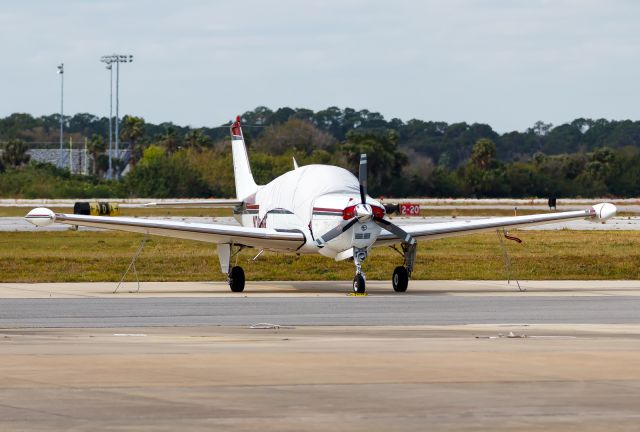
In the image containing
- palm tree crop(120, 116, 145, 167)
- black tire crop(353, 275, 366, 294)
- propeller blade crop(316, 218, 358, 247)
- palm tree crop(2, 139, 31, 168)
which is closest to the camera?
black tire crop(353, 275, 366, 294)

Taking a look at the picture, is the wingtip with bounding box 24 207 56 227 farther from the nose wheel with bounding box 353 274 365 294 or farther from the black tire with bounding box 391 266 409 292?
the black tire with bounding box 391 266 409 292

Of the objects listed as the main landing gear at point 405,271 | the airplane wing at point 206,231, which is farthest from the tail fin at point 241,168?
the main landing gear at point 405,271

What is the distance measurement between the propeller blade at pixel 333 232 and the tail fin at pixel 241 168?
6275 millimetres

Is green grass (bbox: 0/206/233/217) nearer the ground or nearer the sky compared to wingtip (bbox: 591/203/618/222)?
nearer the ground

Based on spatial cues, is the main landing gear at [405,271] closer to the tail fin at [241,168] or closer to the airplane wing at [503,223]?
the airplane wing at [503,223]

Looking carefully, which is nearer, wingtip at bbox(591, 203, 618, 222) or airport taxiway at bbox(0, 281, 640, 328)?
airport taxiway at bbox(0, 281, 640, 328)

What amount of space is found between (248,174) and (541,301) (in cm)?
1289

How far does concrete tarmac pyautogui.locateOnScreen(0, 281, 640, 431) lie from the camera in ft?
38.1

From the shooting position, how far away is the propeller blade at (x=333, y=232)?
30.3 m

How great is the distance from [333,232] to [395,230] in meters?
1.46

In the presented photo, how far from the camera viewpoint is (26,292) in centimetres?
3008

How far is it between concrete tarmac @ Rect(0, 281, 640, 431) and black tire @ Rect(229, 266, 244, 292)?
385cm

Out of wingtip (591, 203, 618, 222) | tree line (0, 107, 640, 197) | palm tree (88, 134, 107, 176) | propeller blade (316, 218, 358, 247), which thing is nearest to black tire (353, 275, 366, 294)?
propeller blade (316, 218, 358, 247)

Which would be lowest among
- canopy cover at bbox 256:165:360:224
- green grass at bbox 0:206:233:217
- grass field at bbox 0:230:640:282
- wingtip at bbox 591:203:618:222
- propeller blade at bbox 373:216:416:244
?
green grass at bbox 0:206:233:217
